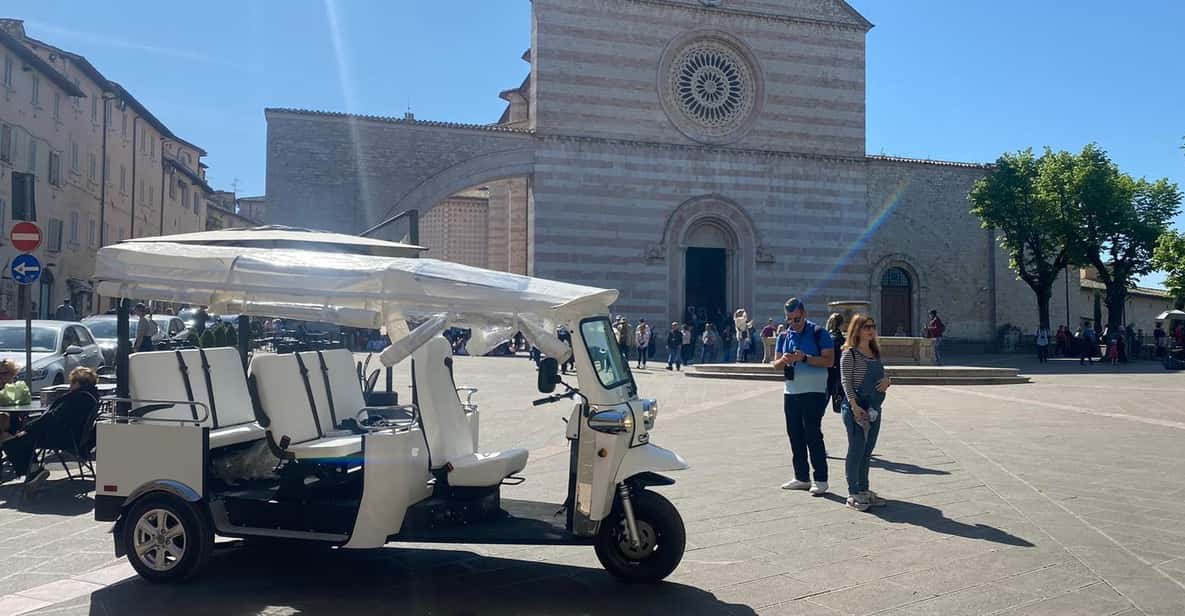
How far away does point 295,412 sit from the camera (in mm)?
5945

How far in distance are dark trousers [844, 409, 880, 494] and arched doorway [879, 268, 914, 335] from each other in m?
26.0

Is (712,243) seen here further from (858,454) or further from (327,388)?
(327,388)

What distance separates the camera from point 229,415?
6.16 meters

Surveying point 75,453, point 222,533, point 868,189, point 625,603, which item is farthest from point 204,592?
point 868,189

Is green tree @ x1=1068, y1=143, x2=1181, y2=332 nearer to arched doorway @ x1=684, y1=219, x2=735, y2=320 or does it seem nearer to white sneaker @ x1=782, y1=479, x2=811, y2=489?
arched doorway @ x1=684, y1=219, x2=735, y2=320

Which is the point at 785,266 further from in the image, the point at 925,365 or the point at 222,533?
the point at 222,533

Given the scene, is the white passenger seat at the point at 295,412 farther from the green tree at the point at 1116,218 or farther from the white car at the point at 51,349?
the green tree at the point at 1116,218

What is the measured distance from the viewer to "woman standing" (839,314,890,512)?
23.2ft

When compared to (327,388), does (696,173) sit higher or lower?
higher

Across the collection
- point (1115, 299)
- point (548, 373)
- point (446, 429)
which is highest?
point (1115, 299)

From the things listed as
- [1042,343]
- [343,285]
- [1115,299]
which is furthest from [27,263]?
[1115,299]

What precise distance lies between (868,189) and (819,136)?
2568mm

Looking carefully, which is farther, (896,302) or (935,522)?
(896,302)

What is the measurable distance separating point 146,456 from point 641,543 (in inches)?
113
